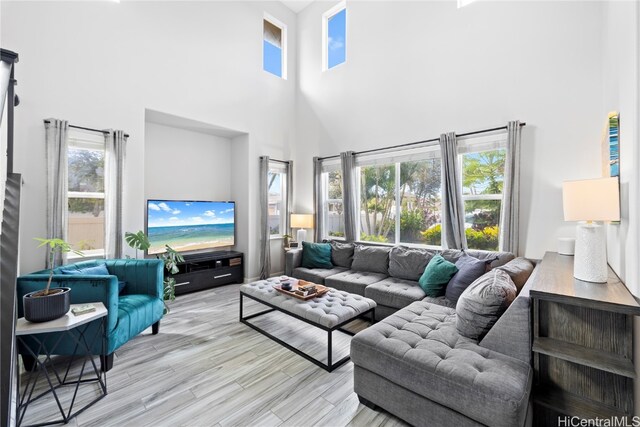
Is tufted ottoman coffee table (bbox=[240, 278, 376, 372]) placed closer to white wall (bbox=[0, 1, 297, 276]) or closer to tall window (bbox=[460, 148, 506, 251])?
tall window (bbox=[460, 148, 506, 251])

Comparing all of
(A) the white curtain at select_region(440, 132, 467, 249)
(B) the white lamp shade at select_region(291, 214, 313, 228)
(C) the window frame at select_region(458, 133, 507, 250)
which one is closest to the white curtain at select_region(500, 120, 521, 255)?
(C) the window frame at select_region(458, 133, 507, 250)

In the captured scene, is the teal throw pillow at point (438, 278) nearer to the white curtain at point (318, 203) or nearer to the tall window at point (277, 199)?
the white curtain at point (318, 203)

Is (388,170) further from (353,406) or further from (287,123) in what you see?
(353,406)

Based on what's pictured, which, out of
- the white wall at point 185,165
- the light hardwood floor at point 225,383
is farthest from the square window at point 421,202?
the white wall at point 185,165

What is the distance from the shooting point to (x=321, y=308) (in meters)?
2.50

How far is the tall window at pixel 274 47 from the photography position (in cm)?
528

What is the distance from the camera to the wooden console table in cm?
140

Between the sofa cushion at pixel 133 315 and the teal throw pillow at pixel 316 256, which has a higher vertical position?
the teal throw pillow at pixel 316 256

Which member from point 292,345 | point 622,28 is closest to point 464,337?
point 292,345

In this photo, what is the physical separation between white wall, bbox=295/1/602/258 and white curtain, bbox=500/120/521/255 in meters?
0.13

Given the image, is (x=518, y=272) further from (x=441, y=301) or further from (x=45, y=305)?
(x=45, y=305)

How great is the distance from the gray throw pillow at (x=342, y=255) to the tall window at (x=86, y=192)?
305cm

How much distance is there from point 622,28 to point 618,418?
88.9 inches

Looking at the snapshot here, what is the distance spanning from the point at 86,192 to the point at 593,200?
4.88m
